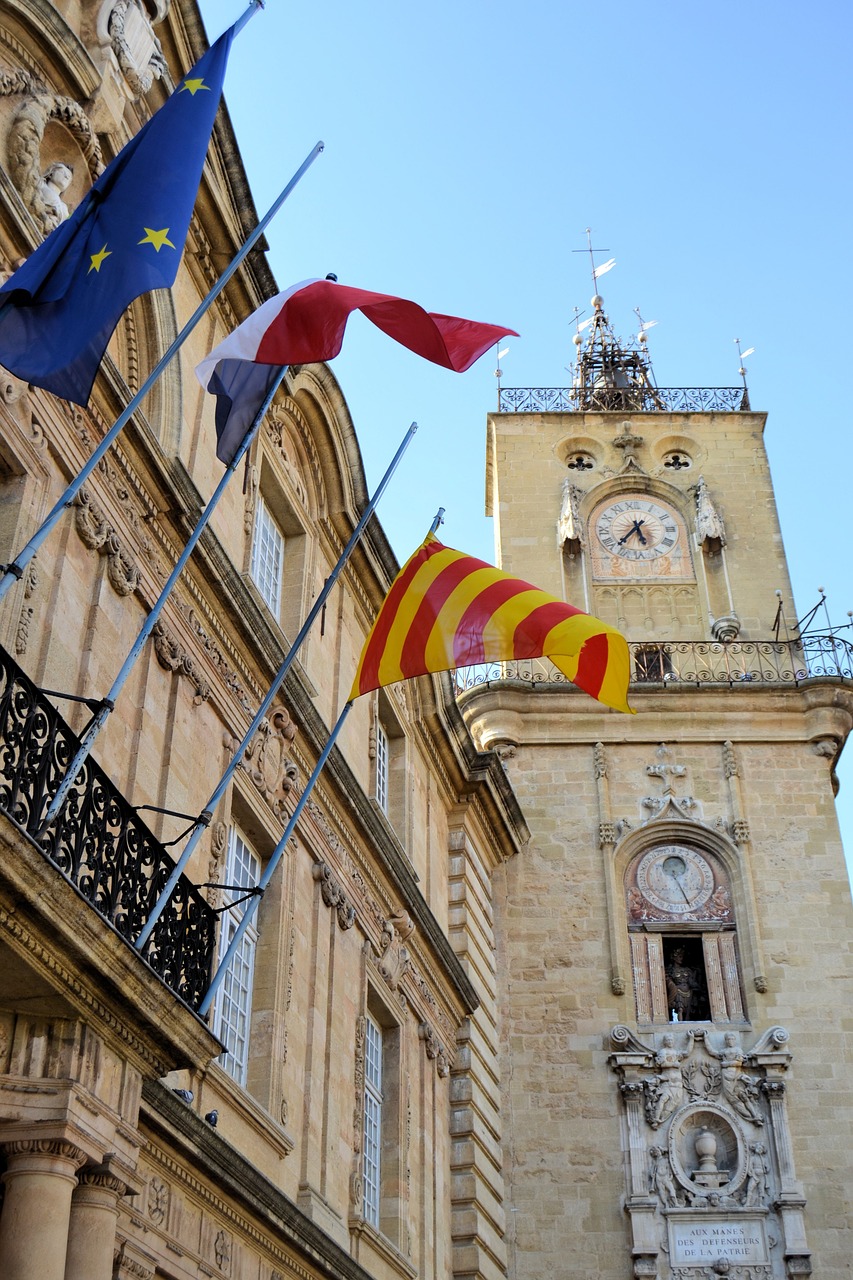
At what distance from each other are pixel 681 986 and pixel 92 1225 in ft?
47.2

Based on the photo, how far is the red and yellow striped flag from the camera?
12.6m

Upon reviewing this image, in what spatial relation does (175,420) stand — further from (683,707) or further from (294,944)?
(683,707)

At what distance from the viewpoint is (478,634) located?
503 inches

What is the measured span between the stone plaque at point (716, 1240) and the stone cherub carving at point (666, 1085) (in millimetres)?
1230

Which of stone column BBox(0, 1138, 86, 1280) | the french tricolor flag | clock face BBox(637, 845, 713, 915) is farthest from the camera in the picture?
clock face BBox(637, 845, 713, 915)

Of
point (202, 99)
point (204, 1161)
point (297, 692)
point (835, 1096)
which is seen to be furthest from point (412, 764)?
point (202, 99)

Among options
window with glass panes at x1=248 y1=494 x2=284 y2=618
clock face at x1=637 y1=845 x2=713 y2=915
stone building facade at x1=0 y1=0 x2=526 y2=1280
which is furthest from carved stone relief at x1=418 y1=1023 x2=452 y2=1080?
window with glass panes at x1=248 y1=494 x2=284 y2=618

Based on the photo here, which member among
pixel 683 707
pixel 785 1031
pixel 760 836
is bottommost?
pixel 785 1031

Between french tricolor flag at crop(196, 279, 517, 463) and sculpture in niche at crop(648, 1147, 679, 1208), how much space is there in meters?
12.0

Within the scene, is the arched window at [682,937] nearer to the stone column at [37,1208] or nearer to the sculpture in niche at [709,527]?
the sculpture in niche at [709,527]

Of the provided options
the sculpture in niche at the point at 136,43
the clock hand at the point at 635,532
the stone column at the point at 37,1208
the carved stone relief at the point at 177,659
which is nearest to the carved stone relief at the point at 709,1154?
the clock hand at the point at 635,532

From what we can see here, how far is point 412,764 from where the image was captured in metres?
18.9

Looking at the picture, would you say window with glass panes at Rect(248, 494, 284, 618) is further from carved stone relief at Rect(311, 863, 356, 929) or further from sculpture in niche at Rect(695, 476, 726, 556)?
sculpture in niche at Rect(695, 476, 726, 556)

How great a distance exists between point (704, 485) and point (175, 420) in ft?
49.1
